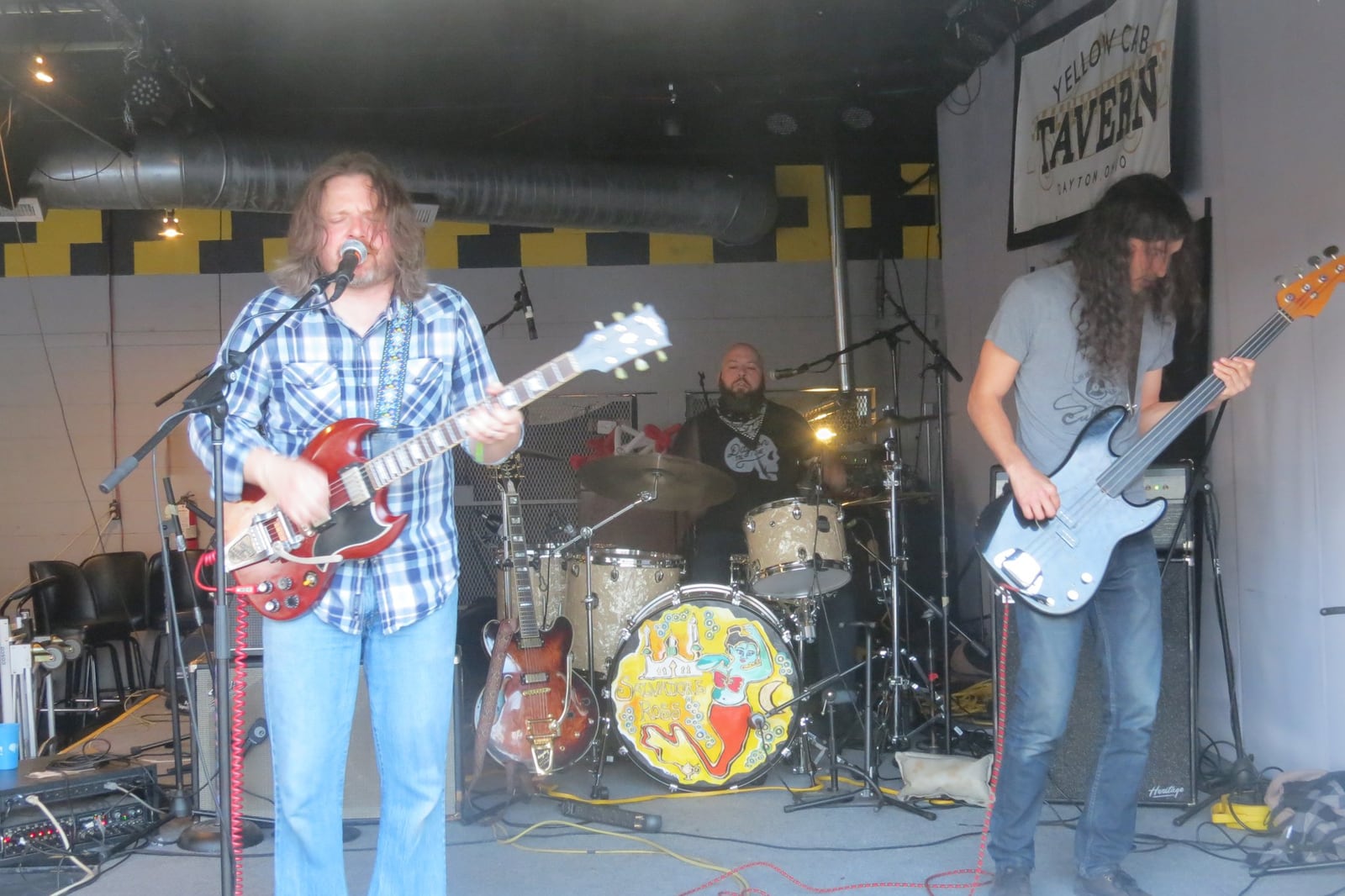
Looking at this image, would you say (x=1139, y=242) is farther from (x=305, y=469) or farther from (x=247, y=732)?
(x=247, y=732)

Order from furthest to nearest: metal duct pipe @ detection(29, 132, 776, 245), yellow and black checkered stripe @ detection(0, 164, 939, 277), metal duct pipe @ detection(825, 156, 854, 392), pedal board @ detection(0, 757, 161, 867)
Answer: yellow and black checkered stripe @ detection(0, 164, 939, 277) → metal duct pipe @ detection(825, 156, 854, 392) → metal duct pipe @ detection(29, 132, 776, 245) → pedal board @ detection(0, 757, 161, 867)

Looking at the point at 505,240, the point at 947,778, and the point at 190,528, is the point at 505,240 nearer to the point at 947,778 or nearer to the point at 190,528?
the point at 190,528

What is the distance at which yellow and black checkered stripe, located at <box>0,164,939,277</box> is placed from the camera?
25.9ft

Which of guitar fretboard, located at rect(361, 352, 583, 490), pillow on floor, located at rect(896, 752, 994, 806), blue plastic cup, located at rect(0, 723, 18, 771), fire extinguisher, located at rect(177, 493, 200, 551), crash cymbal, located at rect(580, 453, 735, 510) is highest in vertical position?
guitar fretboard, located at rect(361, 352, 583, 490)

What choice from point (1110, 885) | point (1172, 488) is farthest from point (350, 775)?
point (1172, 488)

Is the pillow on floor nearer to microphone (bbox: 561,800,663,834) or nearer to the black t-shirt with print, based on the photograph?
microphone (bbox: 561,800,663,834)

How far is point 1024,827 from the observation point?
3.08 m

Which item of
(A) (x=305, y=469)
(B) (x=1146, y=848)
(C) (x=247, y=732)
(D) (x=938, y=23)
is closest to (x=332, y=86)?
(D) (x=938, y=23)

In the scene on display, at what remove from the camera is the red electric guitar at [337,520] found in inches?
89.3

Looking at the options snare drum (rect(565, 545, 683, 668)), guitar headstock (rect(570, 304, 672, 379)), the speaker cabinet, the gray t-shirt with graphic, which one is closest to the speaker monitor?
the gray t-shirt with graphic

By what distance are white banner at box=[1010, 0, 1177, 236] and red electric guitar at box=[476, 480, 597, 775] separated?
270 cm

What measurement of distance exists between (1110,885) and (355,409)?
2.27 metres

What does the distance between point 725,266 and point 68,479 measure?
4571 mm

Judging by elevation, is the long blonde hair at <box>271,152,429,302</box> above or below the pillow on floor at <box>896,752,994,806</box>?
above
